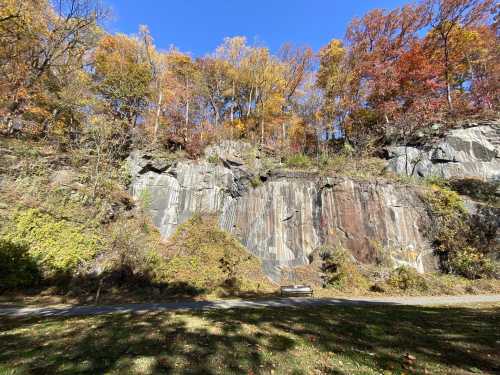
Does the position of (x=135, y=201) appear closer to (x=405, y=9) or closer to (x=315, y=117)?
(x=315, y=117)

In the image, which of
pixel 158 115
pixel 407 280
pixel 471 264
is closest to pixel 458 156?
pixel 471 264

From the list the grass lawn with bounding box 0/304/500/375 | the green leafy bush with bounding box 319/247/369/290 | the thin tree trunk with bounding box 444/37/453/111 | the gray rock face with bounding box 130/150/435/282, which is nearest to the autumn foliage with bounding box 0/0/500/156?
the thin tree trunk with bounding box 444/37/453/111

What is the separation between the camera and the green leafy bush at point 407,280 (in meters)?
11.2

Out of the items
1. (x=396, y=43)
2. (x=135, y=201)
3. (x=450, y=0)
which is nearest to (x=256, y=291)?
(x=135, y=201)

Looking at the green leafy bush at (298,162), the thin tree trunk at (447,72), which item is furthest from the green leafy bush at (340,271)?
the thin tree trunk at (447,72)

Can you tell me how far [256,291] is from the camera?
11.3 m

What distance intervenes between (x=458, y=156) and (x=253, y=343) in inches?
835

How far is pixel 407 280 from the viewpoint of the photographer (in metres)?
11.5

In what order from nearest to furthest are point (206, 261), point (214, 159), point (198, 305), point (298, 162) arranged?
point (198, 305)
point (206, 261)
point (214, 159)
point (298, 162)

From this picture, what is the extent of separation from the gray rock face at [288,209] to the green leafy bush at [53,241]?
4.14 m

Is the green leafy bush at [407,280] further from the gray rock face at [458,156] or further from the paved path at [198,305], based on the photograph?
the gray rock face at [458,156]

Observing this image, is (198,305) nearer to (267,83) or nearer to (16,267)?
(16,267)

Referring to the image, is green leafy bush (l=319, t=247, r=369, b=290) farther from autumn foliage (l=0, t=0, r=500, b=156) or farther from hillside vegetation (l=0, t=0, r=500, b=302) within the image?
autumn foliage (l=0, t=0, r=500, b=156)

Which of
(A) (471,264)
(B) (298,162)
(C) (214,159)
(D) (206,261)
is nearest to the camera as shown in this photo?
(A) (471,264)
